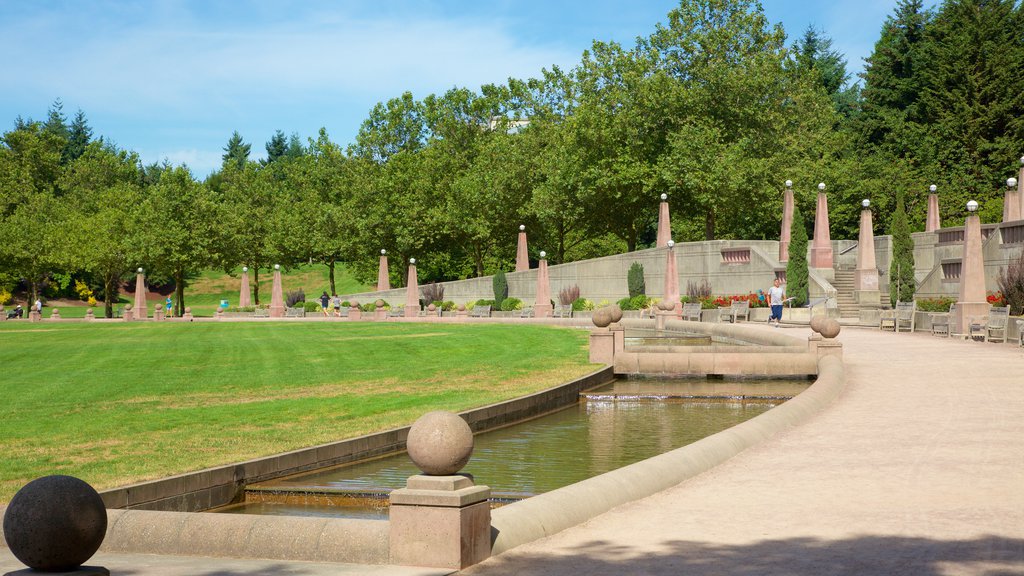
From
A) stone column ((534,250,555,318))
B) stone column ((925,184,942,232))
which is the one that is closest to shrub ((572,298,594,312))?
stone column ((534,250,555,318))

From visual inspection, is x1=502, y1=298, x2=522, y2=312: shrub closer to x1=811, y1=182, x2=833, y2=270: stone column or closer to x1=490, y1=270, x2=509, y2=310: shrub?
x1=490, y1=270, x2=509, y2=310: shrub

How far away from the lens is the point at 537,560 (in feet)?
21.9

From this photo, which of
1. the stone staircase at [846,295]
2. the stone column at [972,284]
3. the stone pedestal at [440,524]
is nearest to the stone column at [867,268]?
the stone staircase at [846,295]

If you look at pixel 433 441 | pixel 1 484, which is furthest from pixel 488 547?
pixel 1 484

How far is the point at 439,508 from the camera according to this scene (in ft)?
21.9

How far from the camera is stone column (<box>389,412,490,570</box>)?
6637 millimetres

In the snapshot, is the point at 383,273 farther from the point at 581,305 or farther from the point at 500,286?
the point at 581,305

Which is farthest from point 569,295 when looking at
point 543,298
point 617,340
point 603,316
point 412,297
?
point 603,316

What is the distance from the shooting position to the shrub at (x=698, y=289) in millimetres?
50469

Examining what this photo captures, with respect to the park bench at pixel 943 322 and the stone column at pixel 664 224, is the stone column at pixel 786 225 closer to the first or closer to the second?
the stone column at pixel 664 224

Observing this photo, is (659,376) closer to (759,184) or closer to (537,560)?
(537,560)

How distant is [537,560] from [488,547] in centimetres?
40

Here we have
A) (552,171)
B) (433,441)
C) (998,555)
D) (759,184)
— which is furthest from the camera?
(552,171)

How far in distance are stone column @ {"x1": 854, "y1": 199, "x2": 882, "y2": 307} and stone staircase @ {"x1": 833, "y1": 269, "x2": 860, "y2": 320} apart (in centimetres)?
57
